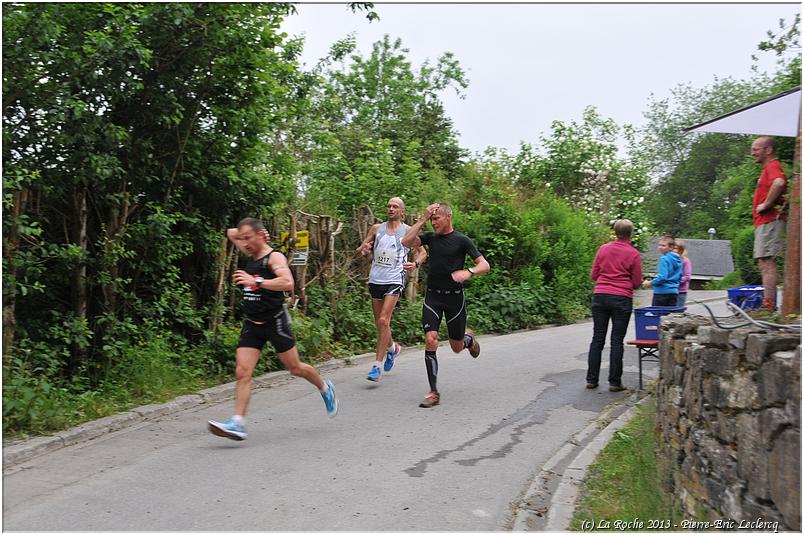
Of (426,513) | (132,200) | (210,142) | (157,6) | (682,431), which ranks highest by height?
(157,6)

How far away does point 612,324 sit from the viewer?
9258mm

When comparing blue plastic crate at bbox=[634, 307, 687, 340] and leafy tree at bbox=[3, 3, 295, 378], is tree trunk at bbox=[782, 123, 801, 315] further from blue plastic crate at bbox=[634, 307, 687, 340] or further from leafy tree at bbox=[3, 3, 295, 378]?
leafy tree at bbox=[3, 3, 295, 378]

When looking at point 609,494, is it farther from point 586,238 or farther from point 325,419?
point 586,238

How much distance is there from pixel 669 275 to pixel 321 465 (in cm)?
786

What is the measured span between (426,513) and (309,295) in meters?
7.24

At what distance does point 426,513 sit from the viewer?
5.34 m

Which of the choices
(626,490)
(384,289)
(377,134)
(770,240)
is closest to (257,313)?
(384,289)

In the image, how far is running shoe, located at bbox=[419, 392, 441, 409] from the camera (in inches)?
338

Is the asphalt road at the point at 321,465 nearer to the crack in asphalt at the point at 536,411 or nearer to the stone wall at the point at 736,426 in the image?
the crack in asphalt at the point at 536,411

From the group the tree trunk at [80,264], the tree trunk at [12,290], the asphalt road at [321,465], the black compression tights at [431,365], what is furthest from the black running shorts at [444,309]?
the tree trunk at [12,290]

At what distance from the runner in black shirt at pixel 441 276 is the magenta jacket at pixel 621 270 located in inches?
62.9

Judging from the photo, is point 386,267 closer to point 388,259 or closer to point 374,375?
point 388,259

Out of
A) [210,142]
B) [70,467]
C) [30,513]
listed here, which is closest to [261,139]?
[210,142]

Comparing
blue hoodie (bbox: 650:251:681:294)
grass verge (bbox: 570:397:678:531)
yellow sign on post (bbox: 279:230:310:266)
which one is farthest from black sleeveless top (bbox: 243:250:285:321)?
blue hoodie (bbox: 650:251:681:294)
